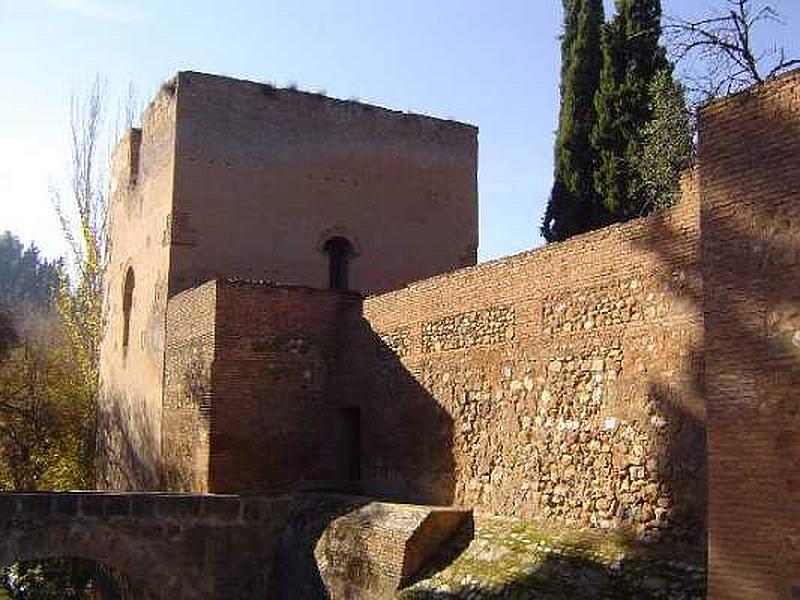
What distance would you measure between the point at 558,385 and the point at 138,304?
31.5ft

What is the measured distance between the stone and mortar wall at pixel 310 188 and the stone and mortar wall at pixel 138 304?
19.4 inches

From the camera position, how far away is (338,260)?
17062 millimetres

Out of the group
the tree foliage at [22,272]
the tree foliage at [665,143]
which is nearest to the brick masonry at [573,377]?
the tree foliage at [665,143]

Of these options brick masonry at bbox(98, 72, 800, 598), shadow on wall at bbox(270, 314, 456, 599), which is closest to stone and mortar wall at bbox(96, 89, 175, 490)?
brick masonry at bbox(98, 72, 800, 598)

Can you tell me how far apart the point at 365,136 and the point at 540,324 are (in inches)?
321

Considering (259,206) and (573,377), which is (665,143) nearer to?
(573,377)

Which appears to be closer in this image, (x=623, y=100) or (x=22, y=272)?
(x=623, y=100)

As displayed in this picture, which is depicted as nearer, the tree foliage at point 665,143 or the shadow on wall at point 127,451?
the tree foliage at point 665,143

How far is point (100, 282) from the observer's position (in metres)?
25.8

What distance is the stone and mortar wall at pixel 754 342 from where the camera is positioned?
228 inches

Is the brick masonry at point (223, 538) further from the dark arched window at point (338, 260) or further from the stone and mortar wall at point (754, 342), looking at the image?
the dark arched window at point (338, 260)

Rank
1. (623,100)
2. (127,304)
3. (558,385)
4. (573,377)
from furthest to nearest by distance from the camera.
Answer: (127,304)
(623,100)
(558,385)
(573,377)

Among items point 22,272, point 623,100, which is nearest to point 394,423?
point 623,100

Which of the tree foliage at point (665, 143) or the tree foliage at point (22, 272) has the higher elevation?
the tree foliage at point (22, 272)
